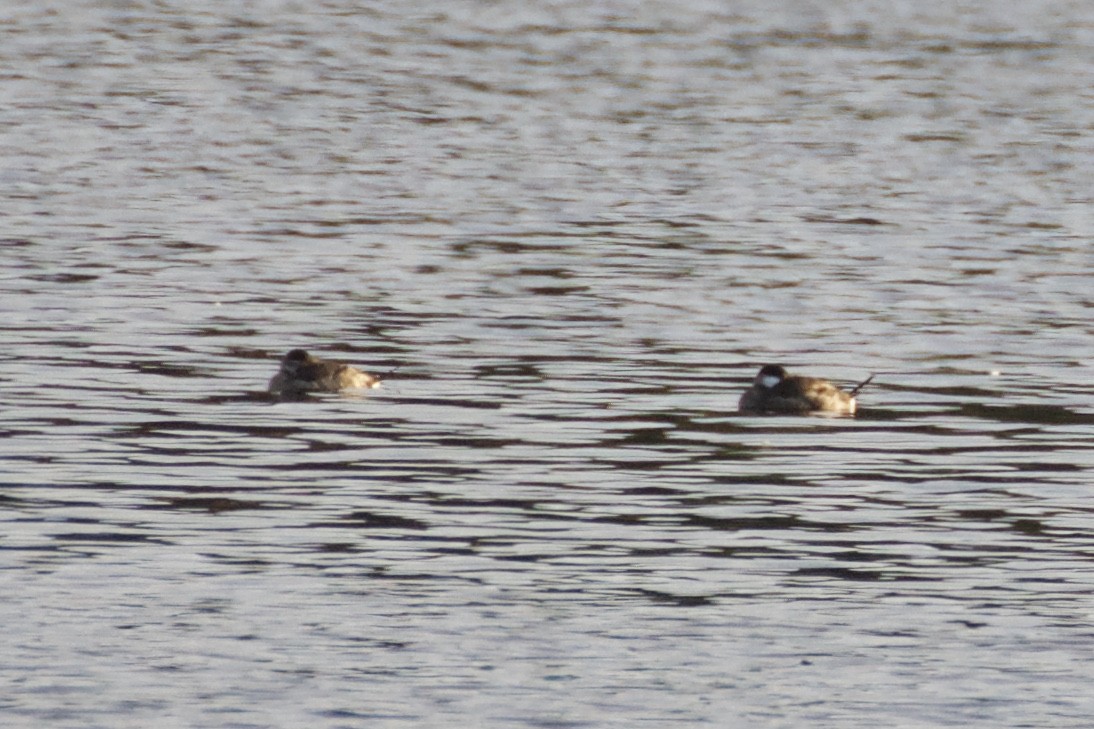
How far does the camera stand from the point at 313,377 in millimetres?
19875

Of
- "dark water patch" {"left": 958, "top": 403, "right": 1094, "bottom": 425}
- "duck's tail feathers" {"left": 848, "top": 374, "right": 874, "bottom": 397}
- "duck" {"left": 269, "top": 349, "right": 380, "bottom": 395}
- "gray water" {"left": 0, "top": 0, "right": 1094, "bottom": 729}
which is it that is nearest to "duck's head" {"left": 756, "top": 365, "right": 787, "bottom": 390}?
"gray water" {"left": 0, "top": 0, "right": 1094, "bottom": 729}

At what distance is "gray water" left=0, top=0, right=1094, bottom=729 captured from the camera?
12438 millimetres

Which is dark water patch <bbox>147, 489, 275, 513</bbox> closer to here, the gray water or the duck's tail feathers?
the gray water

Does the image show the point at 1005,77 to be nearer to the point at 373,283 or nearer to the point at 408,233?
the point at 408,233

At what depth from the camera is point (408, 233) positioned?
28562 mm

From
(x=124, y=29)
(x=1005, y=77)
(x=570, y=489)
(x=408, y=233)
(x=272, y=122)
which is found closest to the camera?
(x=570, y=489)

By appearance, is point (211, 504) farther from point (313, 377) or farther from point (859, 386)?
point (859, 386)

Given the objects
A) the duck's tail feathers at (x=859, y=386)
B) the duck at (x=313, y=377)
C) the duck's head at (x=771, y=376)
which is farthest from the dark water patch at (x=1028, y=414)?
the duck at (x=313, y=377)

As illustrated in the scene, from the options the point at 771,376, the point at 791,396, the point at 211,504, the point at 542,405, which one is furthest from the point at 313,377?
the point at 211,504

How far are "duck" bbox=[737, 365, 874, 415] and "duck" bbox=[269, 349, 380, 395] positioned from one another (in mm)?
2571

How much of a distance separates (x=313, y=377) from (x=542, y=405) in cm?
156

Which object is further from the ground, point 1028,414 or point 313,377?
point 313,377

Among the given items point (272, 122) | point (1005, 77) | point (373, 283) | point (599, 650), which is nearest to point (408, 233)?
point (373, 283)

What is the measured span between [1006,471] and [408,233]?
471 inches
